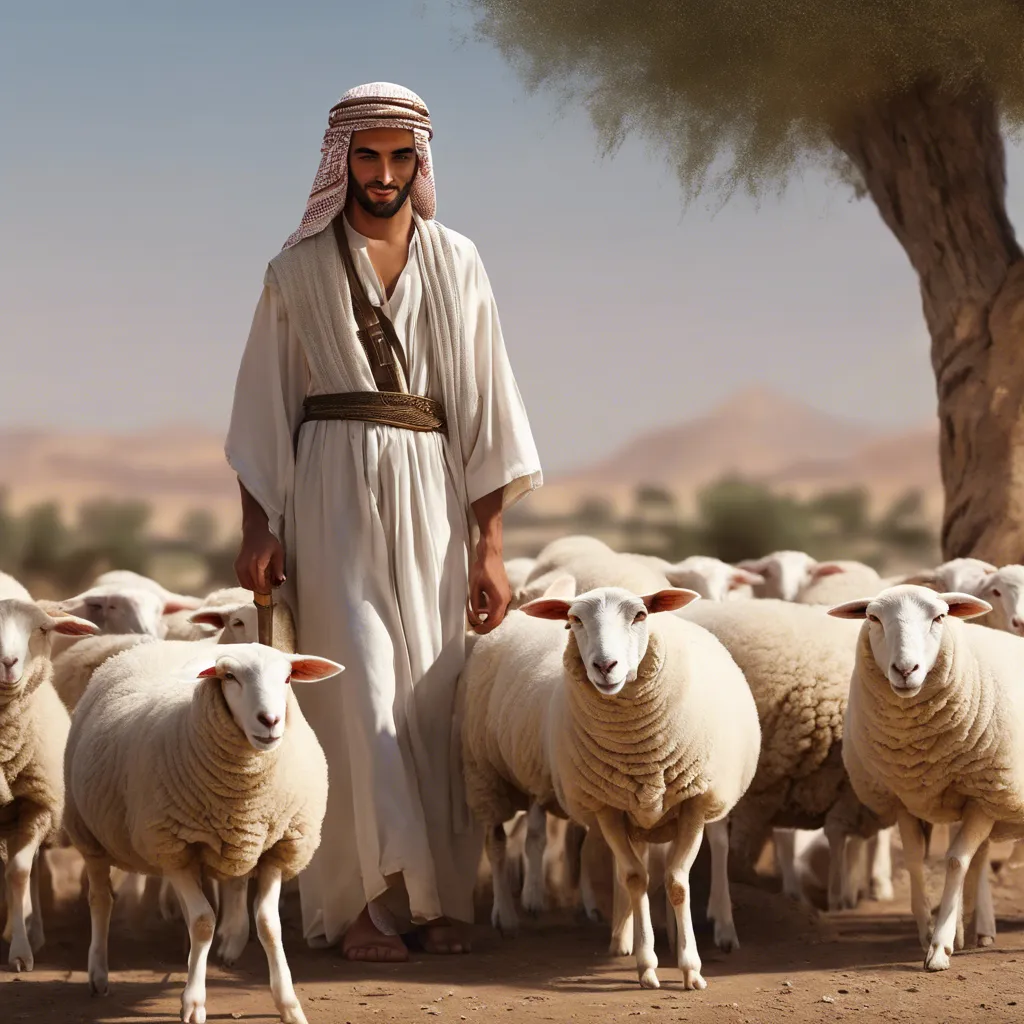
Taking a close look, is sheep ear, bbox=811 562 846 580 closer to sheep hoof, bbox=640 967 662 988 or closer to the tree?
the tree

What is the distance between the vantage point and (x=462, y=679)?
19.8 ft

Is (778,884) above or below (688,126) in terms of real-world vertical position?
below

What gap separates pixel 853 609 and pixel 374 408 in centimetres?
170

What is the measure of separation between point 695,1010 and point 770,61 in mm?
7937

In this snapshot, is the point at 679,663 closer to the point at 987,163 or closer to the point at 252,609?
the point at 252,609

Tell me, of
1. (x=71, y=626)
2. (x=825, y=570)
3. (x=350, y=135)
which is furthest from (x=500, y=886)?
(x=825, y=570)

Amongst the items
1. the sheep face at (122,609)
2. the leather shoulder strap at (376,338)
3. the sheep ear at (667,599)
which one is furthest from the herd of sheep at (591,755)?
the sheep face at (122,609)

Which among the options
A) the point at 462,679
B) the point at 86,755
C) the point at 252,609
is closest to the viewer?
the point at 86,755

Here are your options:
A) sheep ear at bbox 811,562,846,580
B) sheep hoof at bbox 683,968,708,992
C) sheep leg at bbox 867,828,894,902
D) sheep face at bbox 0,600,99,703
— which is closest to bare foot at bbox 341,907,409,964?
sheep hoof at bbox 683,968,708,992

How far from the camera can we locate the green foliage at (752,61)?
10133 mm

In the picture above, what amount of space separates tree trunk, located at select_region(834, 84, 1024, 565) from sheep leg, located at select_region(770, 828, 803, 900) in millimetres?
A: 2968

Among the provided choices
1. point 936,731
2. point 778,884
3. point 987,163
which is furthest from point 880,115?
point 936,731

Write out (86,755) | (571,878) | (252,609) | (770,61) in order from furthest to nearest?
(770,61) → (571,878) → (252,609) → (86,755)

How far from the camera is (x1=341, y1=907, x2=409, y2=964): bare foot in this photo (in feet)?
17.1
